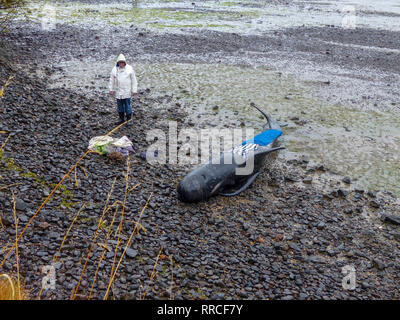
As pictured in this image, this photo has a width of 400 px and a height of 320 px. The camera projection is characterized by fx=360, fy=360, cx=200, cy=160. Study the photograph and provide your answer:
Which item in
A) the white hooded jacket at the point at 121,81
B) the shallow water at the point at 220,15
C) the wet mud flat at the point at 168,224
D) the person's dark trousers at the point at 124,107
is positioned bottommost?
the wet mud flat at the point at 168,224

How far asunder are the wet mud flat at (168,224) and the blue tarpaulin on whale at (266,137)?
27.4 inches

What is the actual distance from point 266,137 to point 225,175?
2.75 metres

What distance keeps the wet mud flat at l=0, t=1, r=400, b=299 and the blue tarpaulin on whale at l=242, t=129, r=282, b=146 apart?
70cm

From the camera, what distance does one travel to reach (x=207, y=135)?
1096 cm

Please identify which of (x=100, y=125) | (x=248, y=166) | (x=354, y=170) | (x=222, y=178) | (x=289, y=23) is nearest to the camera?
(x=222, y=178)

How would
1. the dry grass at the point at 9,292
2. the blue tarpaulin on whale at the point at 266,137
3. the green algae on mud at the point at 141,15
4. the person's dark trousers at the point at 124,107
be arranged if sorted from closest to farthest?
1. the dry grass at the point at 9,292
2. the blue tarpaulin on whale at the point at 266,137
3. the person's dark trousers at the point at 124,107
4. the green algae on mud at the point at 141,15

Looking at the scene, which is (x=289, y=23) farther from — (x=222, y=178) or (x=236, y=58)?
(x=222, y=178)

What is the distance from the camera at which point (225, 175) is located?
7.94 meters

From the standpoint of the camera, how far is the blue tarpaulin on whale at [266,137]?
9.75 metres

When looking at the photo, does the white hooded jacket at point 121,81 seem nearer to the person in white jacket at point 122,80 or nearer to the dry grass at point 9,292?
the person in white jacket at point 122,80

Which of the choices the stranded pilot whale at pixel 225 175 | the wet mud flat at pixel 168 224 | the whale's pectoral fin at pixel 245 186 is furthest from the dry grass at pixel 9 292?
the whale's pectoral fin at pixel 245 186

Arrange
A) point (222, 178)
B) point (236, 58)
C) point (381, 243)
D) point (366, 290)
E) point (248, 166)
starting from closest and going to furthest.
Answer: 1. point (366, 290)
2. point (381, 243)
3. point (222, 178)
4. point (248, 166)
5. point (236, 58)

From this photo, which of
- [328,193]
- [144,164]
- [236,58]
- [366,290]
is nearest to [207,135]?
[144,164]

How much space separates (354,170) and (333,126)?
282 cm
